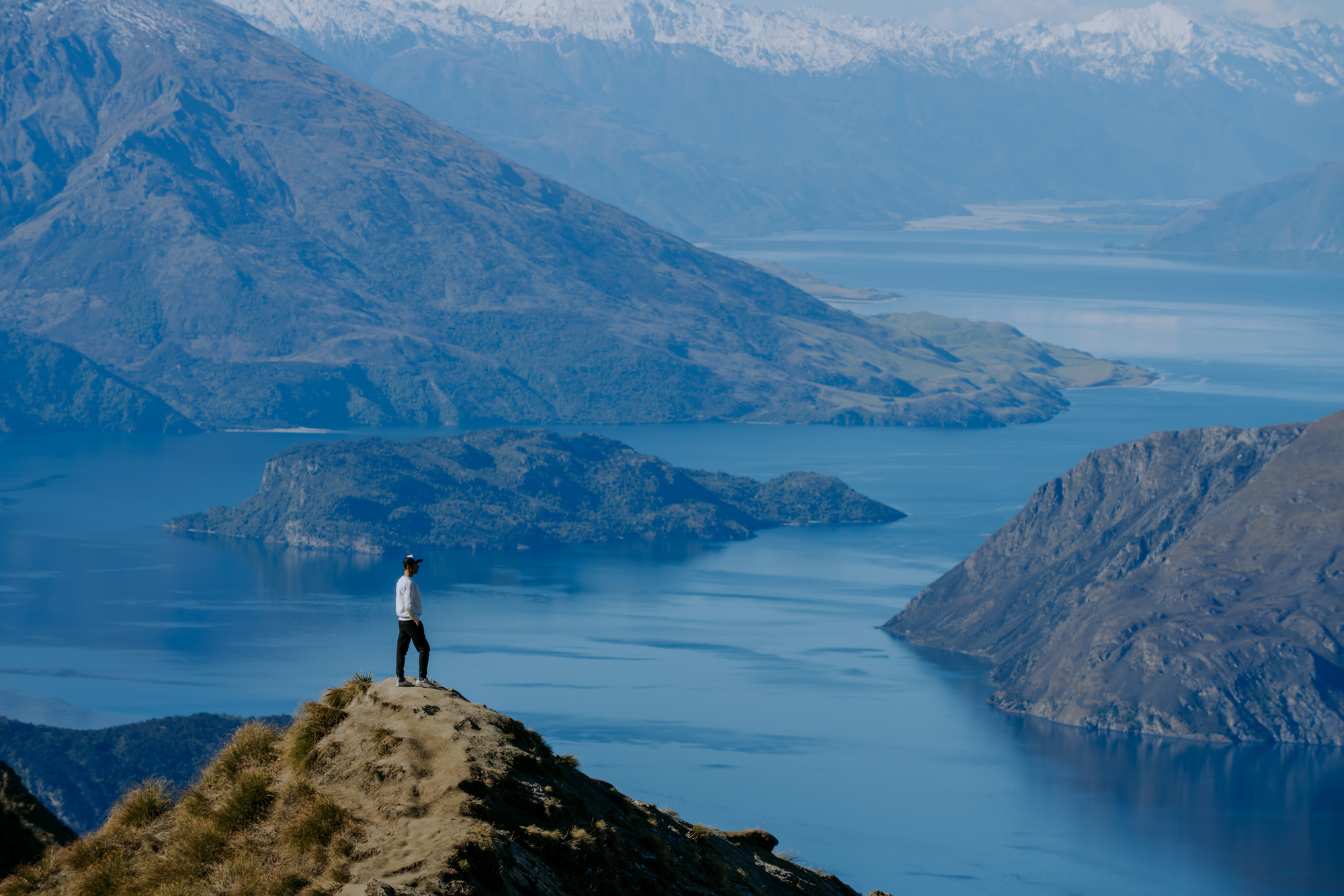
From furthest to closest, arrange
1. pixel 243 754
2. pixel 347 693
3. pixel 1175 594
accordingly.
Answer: pixel 1175 594 < pixel 347 693 < pixel 243 754

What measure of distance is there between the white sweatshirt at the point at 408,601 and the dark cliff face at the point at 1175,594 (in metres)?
116

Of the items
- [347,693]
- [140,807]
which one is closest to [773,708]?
[347,693]

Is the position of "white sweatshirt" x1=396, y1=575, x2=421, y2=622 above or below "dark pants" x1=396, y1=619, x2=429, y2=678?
above

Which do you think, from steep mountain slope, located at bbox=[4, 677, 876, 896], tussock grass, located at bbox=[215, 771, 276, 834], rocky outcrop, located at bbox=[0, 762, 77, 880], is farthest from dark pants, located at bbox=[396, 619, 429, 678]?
rocky outcrop, located at bbox=[0, 762, 77, 880]

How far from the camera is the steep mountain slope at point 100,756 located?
318 ft

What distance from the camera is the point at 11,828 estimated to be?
95.2ft

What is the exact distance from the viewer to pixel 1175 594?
140 m

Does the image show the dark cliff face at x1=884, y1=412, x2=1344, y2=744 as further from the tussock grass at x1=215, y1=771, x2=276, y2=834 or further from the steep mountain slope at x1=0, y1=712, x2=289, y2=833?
the tussock grass at x1=215, y1=771, x2=276, y2=834

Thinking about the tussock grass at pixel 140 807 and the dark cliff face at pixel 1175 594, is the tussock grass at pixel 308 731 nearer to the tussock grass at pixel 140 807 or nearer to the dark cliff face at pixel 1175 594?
the tussock grass at pixel 140 807

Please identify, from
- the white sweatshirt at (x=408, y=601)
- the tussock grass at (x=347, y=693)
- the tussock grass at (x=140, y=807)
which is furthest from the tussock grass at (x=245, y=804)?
the white sweatshirt at (x=408, y=601)

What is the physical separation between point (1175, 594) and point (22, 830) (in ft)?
399

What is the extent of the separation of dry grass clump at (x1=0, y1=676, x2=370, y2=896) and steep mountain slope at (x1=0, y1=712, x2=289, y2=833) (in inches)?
2869

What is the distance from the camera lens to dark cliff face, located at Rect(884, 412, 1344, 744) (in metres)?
134

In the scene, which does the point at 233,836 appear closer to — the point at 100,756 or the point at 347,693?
the point at 347,693
